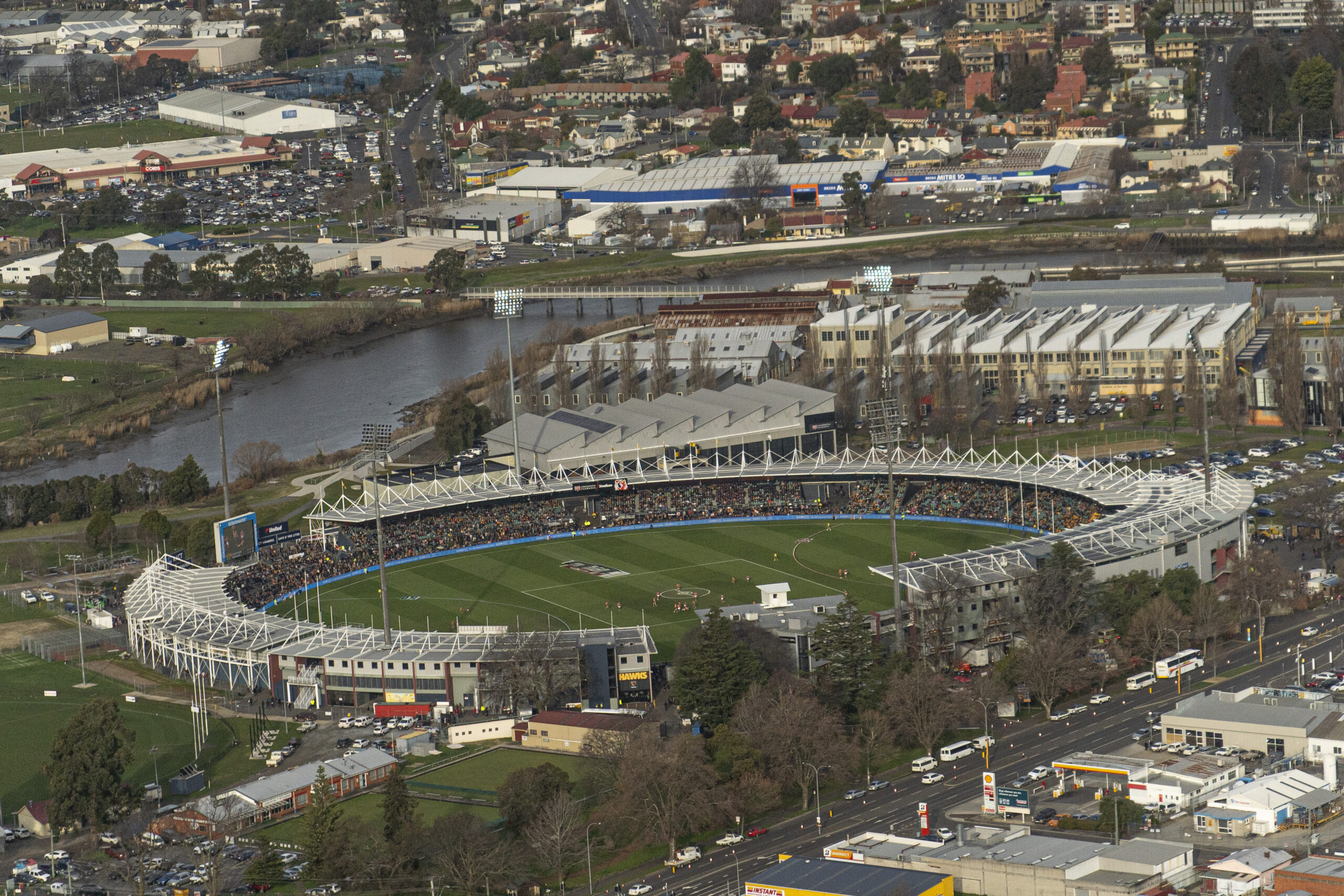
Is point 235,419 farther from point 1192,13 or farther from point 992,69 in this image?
point 1192,13

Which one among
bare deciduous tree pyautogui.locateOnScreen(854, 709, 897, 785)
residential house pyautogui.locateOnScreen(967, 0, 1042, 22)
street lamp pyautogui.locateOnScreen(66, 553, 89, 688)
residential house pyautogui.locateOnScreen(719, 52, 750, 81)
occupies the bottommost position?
street lamp pyautogui.locateOnScreen(66, 553, 89, 688)

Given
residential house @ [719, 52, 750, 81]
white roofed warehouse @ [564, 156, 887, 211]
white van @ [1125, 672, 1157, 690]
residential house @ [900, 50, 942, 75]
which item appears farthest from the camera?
residential house @ [719, 52, 750, 81]

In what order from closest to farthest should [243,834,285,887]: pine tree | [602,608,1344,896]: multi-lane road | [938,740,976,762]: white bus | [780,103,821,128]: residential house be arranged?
[243,834,285,887]: pine tree → [602,608,1344,896]: multi-lane road → [938,740,976,762]: white bus → [780,103,821,128]: residential house

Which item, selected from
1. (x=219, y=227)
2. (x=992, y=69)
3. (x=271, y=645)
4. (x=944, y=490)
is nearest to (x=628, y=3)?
(x=992, y=69)

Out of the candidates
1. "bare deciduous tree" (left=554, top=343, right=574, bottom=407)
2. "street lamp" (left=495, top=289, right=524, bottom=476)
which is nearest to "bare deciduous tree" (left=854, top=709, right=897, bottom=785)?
"street lamp" (left=495, top=289, right=524, bottom=476)

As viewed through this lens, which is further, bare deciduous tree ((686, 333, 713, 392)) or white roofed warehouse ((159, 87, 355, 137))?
white roofed warehouse ((159, 87, 355, 137))

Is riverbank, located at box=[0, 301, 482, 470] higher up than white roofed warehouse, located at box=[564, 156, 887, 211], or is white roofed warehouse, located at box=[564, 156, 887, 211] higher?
white roofed warehouse, located at box=[564, 156, 887, 211]

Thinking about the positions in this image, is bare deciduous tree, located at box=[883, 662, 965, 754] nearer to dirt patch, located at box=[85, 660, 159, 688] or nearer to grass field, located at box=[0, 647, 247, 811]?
grass field, located at box=[0, 647, 247, 811]
